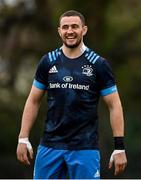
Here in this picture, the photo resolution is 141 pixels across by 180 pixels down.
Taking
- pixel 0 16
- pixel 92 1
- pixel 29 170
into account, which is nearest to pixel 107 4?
pixel 92 1

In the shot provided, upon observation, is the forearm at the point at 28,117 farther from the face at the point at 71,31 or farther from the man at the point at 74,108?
the face at the point at 71,31

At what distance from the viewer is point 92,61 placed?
7863 mm

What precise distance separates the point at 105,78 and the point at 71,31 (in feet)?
1.78

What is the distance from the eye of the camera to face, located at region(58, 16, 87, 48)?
7.85 meters

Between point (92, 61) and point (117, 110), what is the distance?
1.71ft

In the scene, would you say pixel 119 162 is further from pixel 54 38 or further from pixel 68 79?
pixel 54 38

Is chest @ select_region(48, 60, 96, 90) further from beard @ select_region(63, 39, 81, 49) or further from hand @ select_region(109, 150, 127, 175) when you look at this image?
hand @ select_region(109, 150, 127, 175)

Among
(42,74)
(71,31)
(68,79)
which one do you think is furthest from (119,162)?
(71,31)

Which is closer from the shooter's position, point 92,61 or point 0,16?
point 92,61

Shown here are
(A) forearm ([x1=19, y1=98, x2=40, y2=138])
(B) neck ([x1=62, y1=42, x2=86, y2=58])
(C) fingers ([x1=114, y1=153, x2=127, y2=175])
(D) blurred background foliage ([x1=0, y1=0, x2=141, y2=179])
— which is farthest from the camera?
(D) blurred background foliage ([x1=0, y1=0, x2=141, y2=179])

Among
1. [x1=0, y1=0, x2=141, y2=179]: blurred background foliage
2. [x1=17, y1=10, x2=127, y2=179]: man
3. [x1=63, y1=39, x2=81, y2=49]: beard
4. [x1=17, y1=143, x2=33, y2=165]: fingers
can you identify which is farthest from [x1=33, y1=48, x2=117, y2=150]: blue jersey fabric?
[x1=0, y1=0, x2=141, y2=179]: blurred background foliage

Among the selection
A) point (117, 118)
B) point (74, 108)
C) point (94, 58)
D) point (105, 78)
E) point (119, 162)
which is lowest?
point (119, 162)

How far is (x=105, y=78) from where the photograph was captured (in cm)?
788

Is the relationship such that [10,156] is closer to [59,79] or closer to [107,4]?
[107,4]
